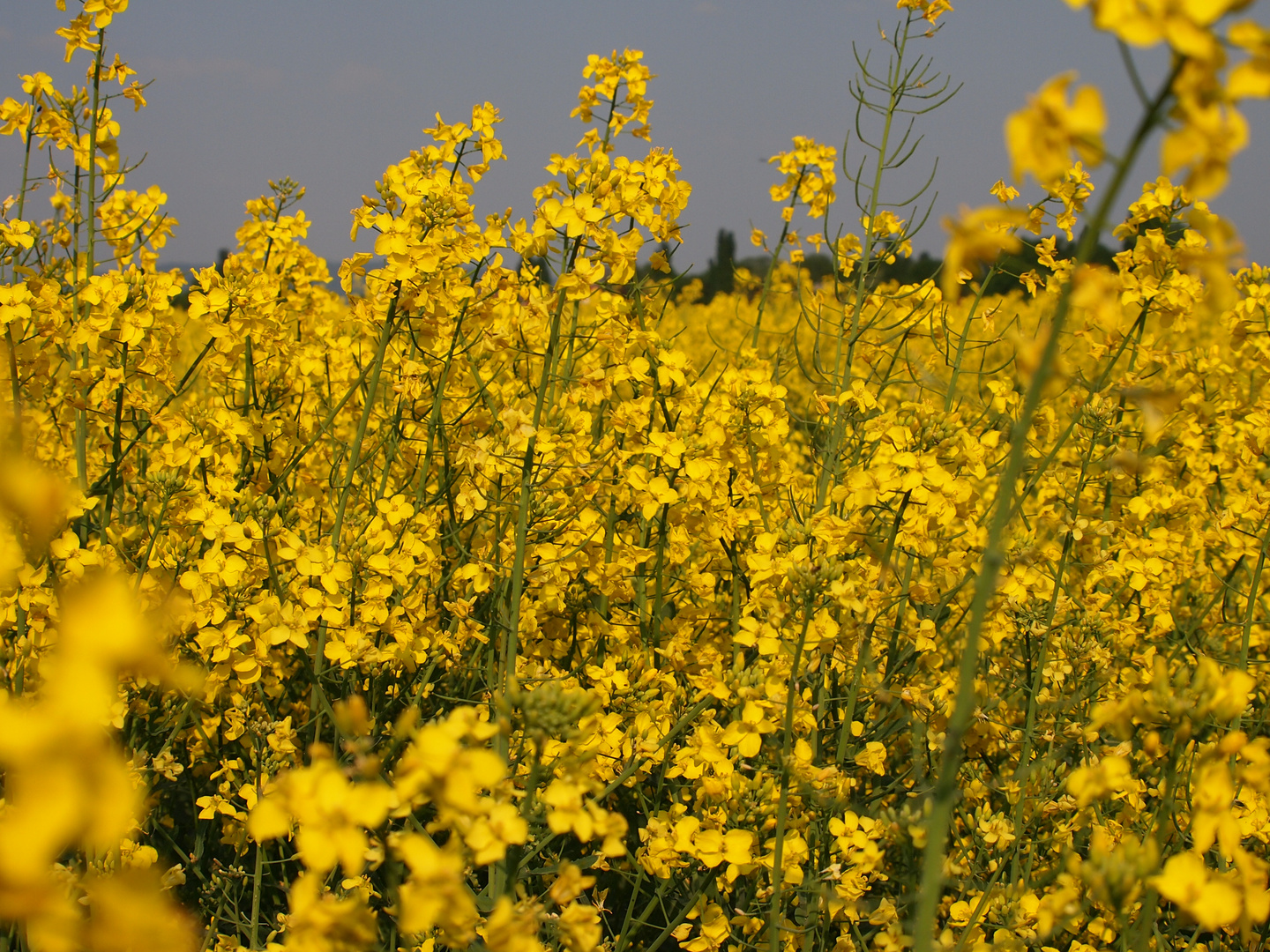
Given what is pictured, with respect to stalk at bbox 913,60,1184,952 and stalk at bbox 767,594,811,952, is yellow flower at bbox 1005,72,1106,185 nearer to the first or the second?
stalk at bbox 913,60,1184,952

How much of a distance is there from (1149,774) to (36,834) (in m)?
3.37

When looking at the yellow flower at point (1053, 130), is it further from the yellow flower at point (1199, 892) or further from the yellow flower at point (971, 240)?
the yellow flower at point (1199, 892)

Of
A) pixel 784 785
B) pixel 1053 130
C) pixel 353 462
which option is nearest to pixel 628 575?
pixel 353 462

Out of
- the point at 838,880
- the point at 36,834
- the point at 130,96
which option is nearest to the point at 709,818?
the point at 838,880

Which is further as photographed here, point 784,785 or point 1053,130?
point 784,785

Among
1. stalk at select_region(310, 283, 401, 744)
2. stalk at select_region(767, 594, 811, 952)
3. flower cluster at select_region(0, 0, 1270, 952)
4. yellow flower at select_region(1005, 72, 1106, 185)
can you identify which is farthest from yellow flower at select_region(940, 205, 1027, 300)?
stalk at select_region(310, 283, 401, 744)

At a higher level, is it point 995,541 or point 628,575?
point 995,541

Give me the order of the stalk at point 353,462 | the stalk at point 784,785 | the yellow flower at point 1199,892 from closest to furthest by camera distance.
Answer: the yellow flower at point 1199,892 < the stalk at point 784,785 < the stalk at point 353,462

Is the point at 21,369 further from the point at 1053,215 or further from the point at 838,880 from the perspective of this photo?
the point at 1053,215

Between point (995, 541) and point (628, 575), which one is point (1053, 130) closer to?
point (995, 541)

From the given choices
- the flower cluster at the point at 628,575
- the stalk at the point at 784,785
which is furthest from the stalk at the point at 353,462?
the stalk at the point at 784,785

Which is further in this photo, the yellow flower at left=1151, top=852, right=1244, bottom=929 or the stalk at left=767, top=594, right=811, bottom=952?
the stalk at left=767, top=594, right=811, bottom=952

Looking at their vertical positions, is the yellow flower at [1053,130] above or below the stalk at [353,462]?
above

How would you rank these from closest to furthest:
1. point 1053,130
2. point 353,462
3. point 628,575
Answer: point 1053,130 < point 353,462 < point 628,575
